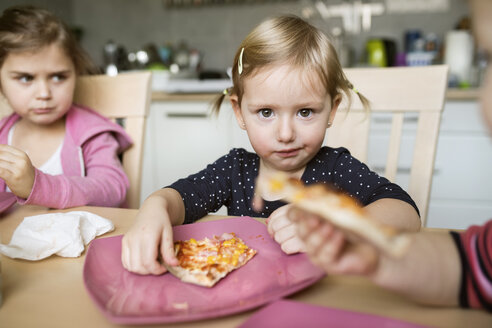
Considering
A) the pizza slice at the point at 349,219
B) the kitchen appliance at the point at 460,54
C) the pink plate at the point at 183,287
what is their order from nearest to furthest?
1. the pizza slice at the point at 349,219
2. the pink plate at the point at 183,287
3. the kitchen appliance at the point at 460,54

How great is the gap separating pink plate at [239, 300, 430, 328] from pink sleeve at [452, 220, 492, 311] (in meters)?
0.11

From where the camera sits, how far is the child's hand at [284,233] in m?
0.63

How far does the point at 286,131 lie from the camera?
2.69 feet

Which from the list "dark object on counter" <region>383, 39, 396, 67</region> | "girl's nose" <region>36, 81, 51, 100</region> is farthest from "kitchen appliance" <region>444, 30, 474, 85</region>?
"girl's nose" <region>36, 81, 51, 100</region>

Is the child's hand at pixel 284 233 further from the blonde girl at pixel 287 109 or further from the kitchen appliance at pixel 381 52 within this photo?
the kitchen appliance at pixel 381 52

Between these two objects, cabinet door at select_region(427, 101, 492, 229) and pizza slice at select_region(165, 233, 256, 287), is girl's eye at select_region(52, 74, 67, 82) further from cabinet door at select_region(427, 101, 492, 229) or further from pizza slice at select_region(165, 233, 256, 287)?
cabinet door at select_region(427, 101, 492, 229)

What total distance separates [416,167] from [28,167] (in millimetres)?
921

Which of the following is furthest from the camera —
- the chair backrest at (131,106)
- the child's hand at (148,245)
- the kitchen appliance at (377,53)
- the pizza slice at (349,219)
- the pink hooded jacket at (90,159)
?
the kitchen appliance at (377,53)

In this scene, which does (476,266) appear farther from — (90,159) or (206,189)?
(90,159)

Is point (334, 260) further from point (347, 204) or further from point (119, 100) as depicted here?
point (119, 100)

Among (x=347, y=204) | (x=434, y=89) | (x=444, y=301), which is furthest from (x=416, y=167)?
(x=347, y=204)

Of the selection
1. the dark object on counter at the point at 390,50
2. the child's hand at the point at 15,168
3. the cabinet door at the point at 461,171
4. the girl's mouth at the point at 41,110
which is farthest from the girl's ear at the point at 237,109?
the dark object on counter at the point at 390,50

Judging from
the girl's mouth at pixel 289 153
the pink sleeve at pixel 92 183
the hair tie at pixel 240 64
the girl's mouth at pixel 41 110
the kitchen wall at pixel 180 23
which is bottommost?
the pink sleeve at pixel 92 183

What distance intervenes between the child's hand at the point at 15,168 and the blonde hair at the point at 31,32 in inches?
16.1
